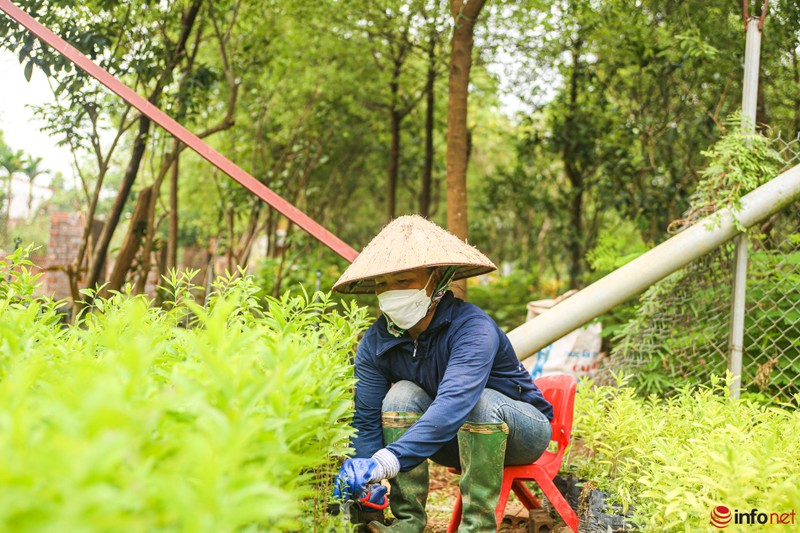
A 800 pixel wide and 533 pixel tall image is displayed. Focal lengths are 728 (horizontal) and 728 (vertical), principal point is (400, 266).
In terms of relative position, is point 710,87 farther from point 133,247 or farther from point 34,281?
point 34,281

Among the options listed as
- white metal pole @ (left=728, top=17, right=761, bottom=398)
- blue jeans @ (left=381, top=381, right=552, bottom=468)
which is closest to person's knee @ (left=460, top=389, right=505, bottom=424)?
blue jeans @ (left=381, top=381, right=552, bottom=468)

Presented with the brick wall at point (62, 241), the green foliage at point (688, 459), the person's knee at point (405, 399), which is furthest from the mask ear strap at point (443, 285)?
the brick wall at point (62, 241)

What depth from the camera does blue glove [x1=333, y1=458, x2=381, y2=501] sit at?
2180mm

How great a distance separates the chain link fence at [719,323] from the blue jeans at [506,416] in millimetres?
1523

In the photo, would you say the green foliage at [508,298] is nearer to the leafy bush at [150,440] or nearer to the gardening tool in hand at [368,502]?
the gardening tool in hand at [368,502]

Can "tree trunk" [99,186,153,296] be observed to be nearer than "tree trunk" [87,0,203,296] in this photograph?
No

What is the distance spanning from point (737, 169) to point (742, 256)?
46 centimetres

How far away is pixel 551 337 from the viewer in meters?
3.67

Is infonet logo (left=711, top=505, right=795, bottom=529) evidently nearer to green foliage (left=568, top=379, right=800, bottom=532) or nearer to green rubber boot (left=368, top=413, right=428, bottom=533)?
green foliage (left=568, top=379, right=800, bottom=532)

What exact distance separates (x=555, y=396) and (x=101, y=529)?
250 centimetres

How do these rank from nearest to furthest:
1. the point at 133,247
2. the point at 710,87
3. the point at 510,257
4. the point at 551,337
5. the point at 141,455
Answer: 1. the point at 141,455
2. the point at 551,337
3. the point at 133,247
4. the point at 710,87
5. the point at 510,257

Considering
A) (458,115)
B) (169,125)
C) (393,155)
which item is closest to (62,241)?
(393,155)

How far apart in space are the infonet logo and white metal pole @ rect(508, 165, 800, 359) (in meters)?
1.71

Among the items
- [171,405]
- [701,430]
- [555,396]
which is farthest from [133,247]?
[171,405]
